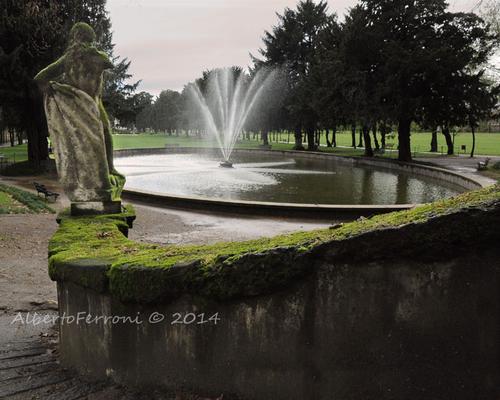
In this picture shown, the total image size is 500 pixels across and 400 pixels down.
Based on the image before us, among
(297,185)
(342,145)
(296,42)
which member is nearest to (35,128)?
(297,185)

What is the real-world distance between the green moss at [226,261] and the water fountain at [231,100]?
120 ft

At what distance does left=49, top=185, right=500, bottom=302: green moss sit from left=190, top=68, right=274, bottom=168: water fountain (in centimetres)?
3669

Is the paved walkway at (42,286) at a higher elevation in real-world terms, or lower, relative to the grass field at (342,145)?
lower

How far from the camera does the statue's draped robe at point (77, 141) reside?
6797 millimetres

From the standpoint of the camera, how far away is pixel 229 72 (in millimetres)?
81062

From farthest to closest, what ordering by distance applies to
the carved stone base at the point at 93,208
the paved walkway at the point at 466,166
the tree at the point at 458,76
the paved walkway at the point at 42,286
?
1. the tree at the point at 458,76
2. the paved walkway at the point at 466,166
3. the carved stone base at the point at 93,208
4. the paved walkway at the point at 42,286

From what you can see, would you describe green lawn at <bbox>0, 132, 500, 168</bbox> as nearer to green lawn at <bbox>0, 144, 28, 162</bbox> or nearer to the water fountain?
green lawn at <bbox>0, 144, 28, 162</bbox>

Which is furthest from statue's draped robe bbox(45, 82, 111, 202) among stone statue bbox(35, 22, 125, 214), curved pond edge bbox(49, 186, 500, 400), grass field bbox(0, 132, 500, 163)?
grass field bbox(0, 132, 500, 163)

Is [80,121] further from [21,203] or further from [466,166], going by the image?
[466,166]

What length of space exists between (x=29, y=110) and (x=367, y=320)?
2676 cm

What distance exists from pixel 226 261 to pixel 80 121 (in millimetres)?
4277

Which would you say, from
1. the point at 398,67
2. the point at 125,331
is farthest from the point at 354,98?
the point at 125,331

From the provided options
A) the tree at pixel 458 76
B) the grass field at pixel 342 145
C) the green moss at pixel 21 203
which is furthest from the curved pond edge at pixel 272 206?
the grass field at pixel 342 145

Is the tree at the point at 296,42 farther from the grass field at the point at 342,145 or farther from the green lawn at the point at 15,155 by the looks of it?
the green lawn at the point at 15,155
